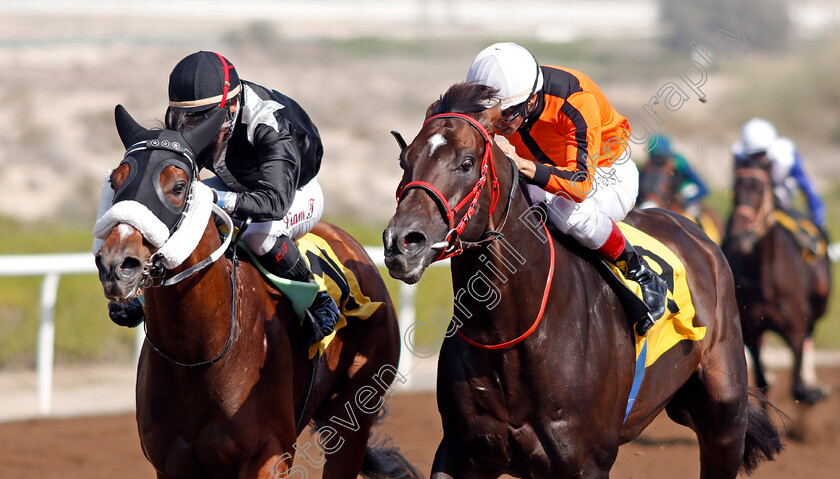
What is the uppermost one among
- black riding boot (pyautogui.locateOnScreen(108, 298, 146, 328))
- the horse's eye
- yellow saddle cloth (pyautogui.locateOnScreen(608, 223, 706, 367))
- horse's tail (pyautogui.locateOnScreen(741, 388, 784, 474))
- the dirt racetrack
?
the horse's eye

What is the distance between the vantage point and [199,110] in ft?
10.3

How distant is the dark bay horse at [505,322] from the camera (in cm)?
277

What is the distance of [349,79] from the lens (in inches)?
982

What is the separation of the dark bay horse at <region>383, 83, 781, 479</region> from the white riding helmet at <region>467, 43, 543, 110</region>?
116mm

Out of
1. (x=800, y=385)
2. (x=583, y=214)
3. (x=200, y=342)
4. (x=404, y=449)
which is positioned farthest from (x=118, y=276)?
(x=800, y=385)

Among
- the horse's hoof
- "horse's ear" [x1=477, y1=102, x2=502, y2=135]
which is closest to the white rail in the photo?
the horse's hoof

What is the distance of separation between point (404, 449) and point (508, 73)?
11.3 ft

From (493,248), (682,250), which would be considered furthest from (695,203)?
(493,248)

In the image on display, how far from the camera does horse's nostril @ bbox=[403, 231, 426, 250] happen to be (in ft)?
8.57

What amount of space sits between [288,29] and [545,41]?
884cm

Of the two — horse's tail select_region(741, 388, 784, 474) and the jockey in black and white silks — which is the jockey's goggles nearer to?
the jockey in black and white silks

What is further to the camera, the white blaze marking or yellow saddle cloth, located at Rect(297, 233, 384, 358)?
yellow saddle cloth, located at Rect(297, 233, 384, 358)

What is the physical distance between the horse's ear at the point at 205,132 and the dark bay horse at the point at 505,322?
616 mm

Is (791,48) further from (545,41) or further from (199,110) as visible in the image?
(199,110)
